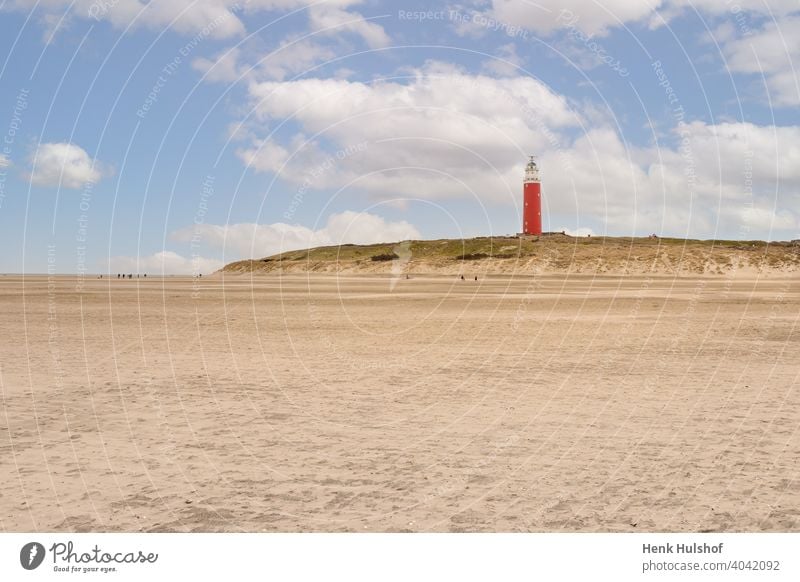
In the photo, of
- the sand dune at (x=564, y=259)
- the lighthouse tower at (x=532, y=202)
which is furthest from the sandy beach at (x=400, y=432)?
the lighthouse tower at (x=532, y=202)

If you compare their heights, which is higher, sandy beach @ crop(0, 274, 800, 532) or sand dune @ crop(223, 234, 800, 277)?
sand dune @ crop(223, 234, 800, 277)

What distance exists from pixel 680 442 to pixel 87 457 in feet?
29.9

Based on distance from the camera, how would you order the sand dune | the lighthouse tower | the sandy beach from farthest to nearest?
the lighthouse tower → the sand dune → the sandy beach

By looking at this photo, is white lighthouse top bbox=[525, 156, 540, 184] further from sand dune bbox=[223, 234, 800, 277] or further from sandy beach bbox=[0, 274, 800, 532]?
sandy beach bbox=[0, 274, 800, 532]

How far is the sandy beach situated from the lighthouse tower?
106912 millimetres

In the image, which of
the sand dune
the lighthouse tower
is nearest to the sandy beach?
the sand dune

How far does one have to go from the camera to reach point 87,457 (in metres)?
10.2

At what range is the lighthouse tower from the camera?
130m

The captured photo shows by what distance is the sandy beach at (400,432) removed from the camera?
316 inches

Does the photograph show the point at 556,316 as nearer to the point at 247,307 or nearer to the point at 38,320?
the point at 247,307

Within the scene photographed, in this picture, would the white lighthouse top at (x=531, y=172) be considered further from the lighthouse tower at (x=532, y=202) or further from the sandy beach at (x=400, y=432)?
the sandy beach at (x=400, y=432)

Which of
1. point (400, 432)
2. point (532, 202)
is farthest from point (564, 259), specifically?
point (400, 432)

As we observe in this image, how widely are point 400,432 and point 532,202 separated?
403 ft

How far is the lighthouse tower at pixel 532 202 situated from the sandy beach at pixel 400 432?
106912 mm
